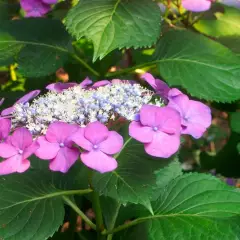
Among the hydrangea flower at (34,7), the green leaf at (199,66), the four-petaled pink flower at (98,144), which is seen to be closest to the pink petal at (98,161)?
the four-petaled pink flower at (98,144)

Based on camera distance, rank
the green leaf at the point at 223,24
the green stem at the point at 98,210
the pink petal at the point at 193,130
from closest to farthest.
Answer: the pink petal at the point at 193,130, the green stem at the point at 98,210, the green leaf at the point at 223,24

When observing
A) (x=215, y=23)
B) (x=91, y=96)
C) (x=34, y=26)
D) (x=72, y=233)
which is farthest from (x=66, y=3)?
(x=91, y=96)

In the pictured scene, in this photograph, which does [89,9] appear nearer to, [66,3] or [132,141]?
[132,141]

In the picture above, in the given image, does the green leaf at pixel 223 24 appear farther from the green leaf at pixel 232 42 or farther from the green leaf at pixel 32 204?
the green leaf at pixel 32 204

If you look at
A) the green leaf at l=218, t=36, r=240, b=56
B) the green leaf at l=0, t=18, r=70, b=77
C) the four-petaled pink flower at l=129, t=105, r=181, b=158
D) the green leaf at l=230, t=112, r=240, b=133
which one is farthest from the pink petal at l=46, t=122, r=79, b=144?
the green leaf at l=218, t=36, r=240, b=56

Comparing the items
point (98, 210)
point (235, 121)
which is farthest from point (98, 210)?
point (235, 121)

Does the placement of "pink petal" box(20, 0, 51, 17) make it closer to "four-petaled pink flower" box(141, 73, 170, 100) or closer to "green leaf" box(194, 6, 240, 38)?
"green leaf" box(194, 6, 240, 38)

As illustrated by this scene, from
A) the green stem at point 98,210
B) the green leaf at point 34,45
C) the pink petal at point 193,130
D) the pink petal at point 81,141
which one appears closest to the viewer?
the pink petal at point 81,141
